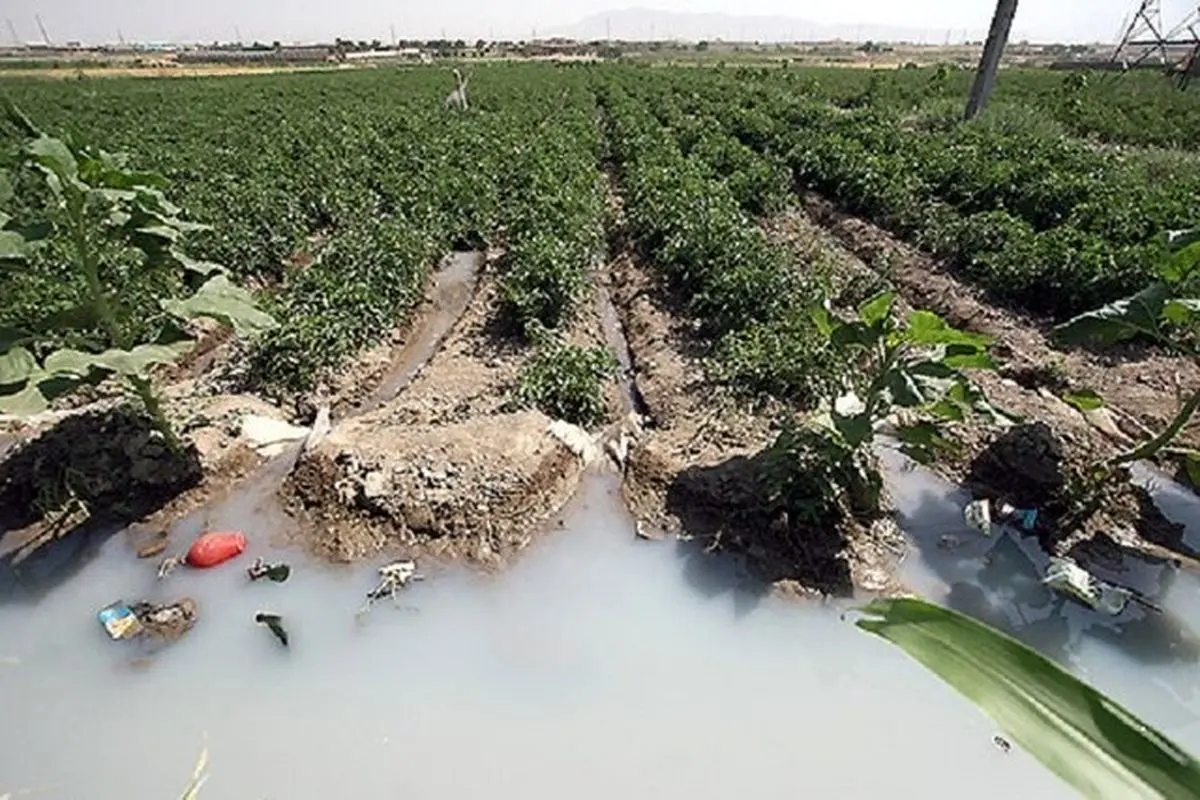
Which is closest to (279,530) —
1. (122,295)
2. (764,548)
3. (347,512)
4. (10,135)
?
(347,512)

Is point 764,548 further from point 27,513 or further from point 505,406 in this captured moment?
point 27,513

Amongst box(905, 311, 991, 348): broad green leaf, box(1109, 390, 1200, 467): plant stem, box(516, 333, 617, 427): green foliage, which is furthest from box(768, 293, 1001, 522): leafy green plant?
box(516, 333, 617, 427): green foliage

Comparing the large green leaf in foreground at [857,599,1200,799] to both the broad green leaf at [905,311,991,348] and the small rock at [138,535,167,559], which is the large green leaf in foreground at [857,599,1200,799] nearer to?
the broad green leaf at [905,311,991,348]

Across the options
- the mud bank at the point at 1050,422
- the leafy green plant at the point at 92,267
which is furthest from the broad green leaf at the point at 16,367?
the mud bank at the point at 1050,422

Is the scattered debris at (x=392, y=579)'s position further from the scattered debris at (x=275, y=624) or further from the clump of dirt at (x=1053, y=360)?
the clump of dirt at (x=1053, y=360)

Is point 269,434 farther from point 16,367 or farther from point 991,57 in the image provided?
point 991,57

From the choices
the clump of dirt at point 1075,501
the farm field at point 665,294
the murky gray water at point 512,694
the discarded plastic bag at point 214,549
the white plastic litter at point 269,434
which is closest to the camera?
the murky gray water at point 512,694
